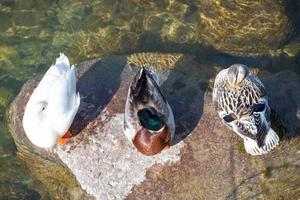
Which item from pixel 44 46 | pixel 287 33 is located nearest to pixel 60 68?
pixel 44 46

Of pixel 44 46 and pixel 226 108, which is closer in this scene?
pixel 226 108

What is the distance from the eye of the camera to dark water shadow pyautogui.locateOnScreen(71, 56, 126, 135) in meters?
5.01

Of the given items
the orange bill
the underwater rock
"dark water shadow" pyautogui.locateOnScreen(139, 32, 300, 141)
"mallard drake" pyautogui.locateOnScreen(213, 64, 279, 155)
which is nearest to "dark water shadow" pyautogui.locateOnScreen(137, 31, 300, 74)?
"dark water shadow" pyautogui.locateOnScreen(139, 32, 300, 141)

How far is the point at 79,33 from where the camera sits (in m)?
7.69

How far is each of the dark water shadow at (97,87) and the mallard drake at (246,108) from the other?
1539 mm

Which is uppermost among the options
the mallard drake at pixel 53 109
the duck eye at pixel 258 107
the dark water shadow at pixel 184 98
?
the duck eye at pixel 258 107

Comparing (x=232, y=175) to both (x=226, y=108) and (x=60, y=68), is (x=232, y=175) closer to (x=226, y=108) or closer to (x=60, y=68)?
(x=226, y=108)

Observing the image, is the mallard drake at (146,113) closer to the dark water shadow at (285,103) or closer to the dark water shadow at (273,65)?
the dark water shadow at (273,65)

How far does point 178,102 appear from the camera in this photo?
5.06 meters

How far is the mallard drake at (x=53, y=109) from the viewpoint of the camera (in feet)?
14.8

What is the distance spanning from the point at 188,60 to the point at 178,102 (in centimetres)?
150

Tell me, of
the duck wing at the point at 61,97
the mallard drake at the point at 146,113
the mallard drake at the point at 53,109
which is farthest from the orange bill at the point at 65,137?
the mallard drake at the point at 146,113

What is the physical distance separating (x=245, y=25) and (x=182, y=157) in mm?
3086

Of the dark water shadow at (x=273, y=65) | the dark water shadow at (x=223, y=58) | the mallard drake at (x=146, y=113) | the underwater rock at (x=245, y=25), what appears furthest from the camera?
the dark water shadow at (x=223, y=58)
